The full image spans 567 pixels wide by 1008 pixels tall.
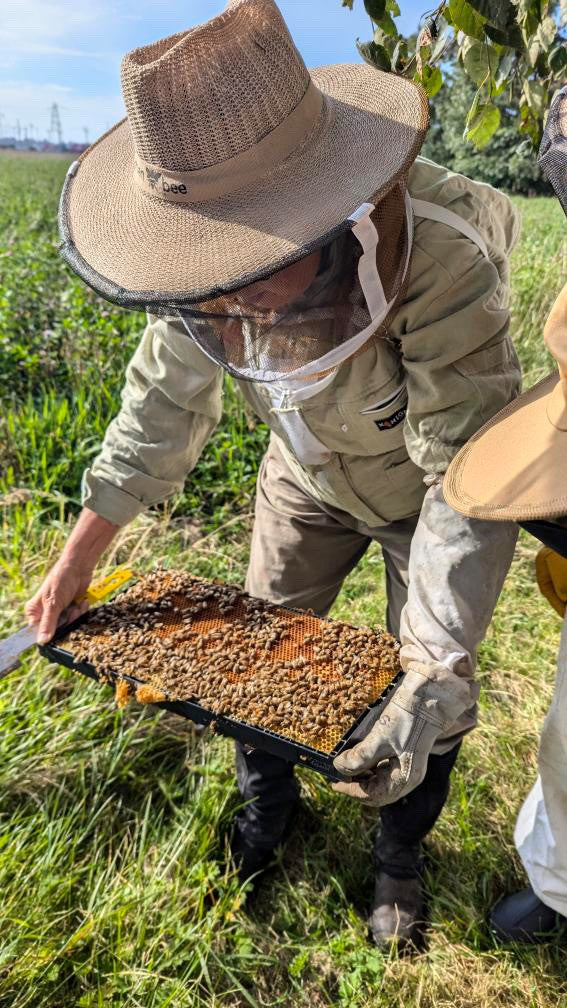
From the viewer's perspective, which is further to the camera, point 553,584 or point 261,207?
point 553,584

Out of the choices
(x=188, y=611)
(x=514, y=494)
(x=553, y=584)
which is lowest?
(x=188, y=611)

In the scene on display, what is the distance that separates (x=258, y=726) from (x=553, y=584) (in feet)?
3.33

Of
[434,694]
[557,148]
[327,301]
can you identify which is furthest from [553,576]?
[557,148]

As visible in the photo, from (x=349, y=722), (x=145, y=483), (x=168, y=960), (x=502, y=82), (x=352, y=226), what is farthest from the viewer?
(x=145, y=483)

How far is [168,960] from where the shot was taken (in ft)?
8.57

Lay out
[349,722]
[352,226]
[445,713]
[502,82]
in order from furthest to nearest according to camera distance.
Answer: [502,82] < [349,722] < [445,713] < [352,226]

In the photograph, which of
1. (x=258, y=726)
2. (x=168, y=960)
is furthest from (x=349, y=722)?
(x=168, y=960)

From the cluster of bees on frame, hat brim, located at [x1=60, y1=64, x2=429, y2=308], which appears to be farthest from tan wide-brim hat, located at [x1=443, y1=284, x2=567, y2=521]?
the cluster of bees on frame

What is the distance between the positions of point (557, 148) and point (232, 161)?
69 cm

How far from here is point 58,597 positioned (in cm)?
271

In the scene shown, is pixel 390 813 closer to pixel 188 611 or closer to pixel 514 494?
pixel 188 611

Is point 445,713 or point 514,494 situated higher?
point 514,494

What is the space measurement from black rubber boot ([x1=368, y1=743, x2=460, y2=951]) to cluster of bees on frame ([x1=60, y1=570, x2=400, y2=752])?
0.63m

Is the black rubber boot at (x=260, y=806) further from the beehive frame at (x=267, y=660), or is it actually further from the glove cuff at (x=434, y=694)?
the glove cuff at (x=434, y=694)
